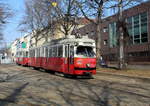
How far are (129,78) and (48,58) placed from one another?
853cm

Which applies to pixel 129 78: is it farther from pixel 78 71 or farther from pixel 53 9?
pixel 53 9

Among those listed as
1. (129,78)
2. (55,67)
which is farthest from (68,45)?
(129,78)

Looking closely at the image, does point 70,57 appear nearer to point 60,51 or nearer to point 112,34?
point 60,51

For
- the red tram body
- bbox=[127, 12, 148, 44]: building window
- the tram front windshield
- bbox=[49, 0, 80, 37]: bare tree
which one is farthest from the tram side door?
bbox=[127, 12, 148, 44]: building window

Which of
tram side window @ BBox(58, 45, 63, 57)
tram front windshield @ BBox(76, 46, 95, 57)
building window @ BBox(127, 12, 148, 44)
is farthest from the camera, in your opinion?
building window @ BBox(127, 12, 148, 44)

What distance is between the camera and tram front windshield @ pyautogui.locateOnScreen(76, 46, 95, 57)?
1895cm

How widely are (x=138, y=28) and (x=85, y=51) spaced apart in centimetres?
2945

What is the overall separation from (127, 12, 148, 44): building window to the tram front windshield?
26869mm

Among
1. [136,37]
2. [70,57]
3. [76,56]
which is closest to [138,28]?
[136,37]

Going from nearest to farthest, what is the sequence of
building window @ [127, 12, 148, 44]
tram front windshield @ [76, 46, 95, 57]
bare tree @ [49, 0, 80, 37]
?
1. tram front windshield @ [76, 46, 95, 57]
2. bare tree @ [49, 0, 80, 37]
3. building window @ [127, 12, 148, 44]

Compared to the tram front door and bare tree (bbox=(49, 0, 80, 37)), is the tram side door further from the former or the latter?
bare tree (bbox=(49, 0, 80, 37))

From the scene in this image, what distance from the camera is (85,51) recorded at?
19266 mm

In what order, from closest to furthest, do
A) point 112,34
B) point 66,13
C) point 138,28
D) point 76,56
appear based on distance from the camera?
point 76,56
point 66,13
point 138,28
point 112,34

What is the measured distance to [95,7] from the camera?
91.1 feet
